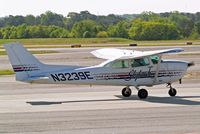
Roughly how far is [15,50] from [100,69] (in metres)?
3.23

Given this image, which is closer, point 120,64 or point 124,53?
point 120,64

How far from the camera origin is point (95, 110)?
1748 cm

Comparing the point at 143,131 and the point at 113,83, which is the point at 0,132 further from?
the point at 113,83

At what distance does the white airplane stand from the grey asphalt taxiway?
0.68 metres

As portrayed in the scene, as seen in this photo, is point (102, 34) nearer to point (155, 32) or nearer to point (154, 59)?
point (155, 32)

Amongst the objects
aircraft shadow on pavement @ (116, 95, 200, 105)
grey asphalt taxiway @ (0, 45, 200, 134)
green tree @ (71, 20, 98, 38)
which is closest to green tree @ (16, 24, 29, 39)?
green tree @ (71, 20, 98, 38)

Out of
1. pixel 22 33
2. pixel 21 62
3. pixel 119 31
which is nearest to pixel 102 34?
pixel 119 31

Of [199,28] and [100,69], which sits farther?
[199,28]

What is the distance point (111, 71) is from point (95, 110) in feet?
11.5

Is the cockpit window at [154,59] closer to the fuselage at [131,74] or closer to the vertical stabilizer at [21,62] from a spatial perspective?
the fuselage at [131,74]

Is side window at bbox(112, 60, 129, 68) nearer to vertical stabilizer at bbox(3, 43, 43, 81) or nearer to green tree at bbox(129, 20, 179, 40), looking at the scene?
vertical stabilizer at bbox(3, 43, 43, 81)

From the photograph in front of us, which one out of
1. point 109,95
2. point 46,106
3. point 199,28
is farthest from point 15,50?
point 199,28

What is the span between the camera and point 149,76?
20.9 m

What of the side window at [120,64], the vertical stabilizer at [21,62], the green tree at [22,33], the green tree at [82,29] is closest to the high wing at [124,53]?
the side window at [120,64]
